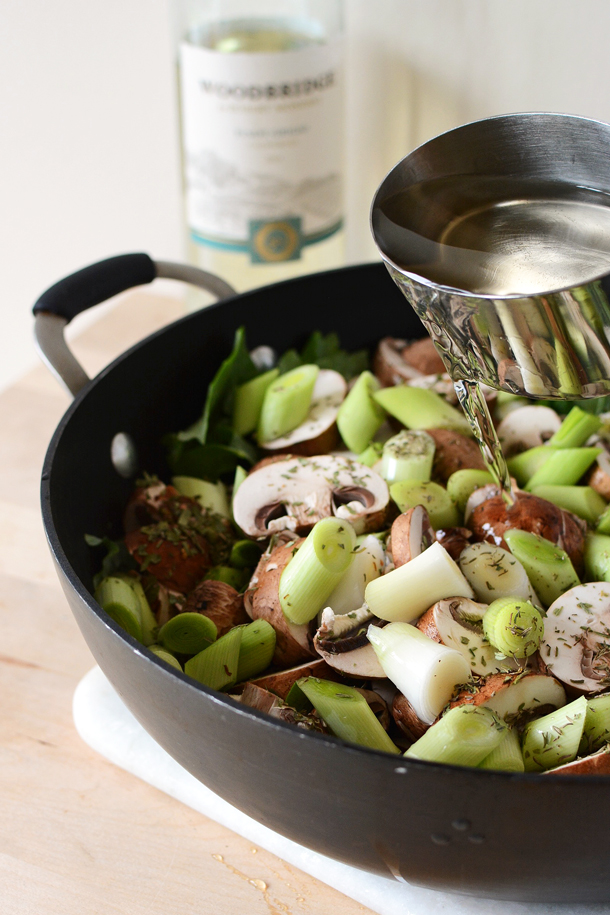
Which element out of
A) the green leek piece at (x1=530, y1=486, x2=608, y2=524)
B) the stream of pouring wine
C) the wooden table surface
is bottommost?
the wooden table surface

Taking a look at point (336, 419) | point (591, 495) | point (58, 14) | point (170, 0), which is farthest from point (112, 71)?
point (591, 495)

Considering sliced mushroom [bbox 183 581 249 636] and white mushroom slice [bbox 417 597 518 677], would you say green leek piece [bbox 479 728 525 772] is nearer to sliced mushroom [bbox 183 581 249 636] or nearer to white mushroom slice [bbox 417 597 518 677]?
white mushroom slice [bbox 417 597 518 677]

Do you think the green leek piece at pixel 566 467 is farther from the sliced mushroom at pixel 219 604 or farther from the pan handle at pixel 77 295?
the pan handle at pixel 77 295

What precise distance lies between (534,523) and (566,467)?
A: 14cm

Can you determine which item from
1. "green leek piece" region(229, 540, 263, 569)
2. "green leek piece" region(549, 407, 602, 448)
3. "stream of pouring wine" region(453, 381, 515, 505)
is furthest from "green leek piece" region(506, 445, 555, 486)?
"green leek piece" region(229, 540, 263, 569)

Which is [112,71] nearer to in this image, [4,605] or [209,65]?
[209,65]

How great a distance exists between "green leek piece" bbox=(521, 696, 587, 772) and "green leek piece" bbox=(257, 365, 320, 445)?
0.53 m

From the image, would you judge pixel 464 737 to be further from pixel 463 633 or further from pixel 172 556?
pixel 172 556

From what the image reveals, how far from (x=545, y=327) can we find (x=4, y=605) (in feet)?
2.61

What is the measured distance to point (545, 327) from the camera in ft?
2.15

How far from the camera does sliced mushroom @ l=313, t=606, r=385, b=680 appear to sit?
77 cm

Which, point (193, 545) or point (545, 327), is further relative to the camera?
point (193, 545)

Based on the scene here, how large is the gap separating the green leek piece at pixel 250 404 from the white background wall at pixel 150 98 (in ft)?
2.54

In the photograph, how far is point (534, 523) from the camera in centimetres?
89
